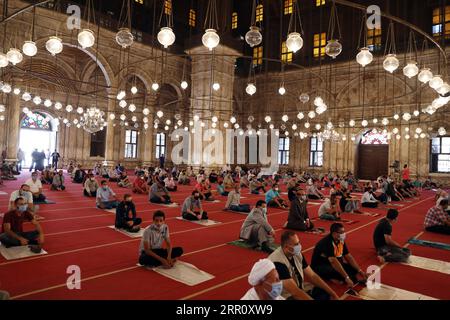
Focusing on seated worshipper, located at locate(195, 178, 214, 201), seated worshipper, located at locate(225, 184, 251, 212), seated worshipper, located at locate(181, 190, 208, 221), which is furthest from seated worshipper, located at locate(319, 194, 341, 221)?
seated worshipper, located at locate(195, 178, 214, 201)

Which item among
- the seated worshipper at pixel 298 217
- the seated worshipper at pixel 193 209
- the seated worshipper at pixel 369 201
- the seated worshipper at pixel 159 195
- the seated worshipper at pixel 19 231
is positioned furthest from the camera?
the seated worshipper at pixel 369 201

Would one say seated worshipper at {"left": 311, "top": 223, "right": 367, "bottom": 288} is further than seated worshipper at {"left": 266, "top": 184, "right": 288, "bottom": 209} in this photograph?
No

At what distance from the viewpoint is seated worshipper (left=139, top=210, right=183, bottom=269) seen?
370cm

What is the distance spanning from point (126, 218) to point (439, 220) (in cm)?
540

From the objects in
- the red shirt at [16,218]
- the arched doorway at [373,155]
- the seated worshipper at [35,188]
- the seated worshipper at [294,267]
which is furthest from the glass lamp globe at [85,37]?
the arched doorway at [373,155]

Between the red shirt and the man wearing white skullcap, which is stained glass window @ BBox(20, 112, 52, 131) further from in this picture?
the man wearing white skullcap

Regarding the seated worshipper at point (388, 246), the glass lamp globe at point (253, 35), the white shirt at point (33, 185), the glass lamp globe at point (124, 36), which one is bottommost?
the seated worshipper at point (388, 246)

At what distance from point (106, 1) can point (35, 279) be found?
1712 cm

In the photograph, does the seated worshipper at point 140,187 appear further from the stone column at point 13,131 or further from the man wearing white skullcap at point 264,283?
the man wearing white skullcap at point 264,283

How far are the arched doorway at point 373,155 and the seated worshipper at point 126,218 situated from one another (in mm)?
15500

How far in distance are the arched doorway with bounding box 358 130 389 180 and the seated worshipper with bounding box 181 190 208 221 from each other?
14026 millimetres

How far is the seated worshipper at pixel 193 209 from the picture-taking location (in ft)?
21.2
